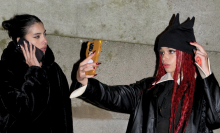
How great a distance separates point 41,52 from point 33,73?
0.25 metres

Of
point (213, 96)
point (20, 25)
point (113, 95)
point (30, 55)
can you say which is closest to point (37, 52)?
point (30, 55)

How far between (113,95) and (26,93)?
85 cm

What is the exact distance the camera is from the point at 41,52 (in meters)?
2.49

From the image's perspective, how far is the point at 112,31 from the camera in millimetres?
3137

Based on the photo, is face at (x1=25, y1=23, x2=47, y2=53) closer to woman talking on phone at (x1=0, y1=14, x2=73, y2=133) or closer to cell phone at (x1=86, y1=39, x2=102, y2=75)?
woman talking on phone at (x1=0, y1=14, x2=73, y2=133)

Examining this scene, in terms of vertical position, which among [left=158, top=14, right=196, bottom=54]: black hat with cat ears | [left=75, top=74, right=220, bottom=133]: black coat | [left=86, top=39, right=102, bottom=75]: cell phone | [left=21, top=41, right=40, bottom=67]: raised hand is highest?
[left=158, top=14, right=196, bottom=54]: black hat with cat ears

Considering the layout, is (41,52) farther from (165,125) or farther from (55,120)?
(165,125)

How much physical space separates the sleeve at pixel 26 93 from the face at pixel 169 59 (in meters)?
A: 1.22

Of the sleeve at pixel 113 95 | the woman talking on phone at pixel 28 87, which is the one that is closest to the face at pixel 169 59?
the sleeve at pixel 113 95

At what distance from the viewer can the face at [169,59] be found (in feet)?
8.45

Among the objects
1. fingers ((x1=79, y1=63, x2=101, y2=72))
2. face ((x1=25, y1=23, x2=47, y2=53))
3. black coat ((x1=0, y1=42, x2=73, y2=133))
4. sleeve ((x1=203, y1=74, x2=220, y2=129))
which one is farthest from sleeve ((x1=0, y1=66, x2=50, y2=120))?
sleeve ((x1=203, y1=74, x2=220, y2=129))

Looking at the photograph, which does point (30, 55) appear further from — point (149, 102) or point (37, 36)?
point (149, 102)

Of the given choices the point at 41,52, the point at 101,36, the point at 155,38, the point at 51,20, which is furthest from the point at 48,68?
the point at 155,38

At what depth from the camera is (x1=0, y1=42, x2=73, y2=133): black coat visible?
2232mm
